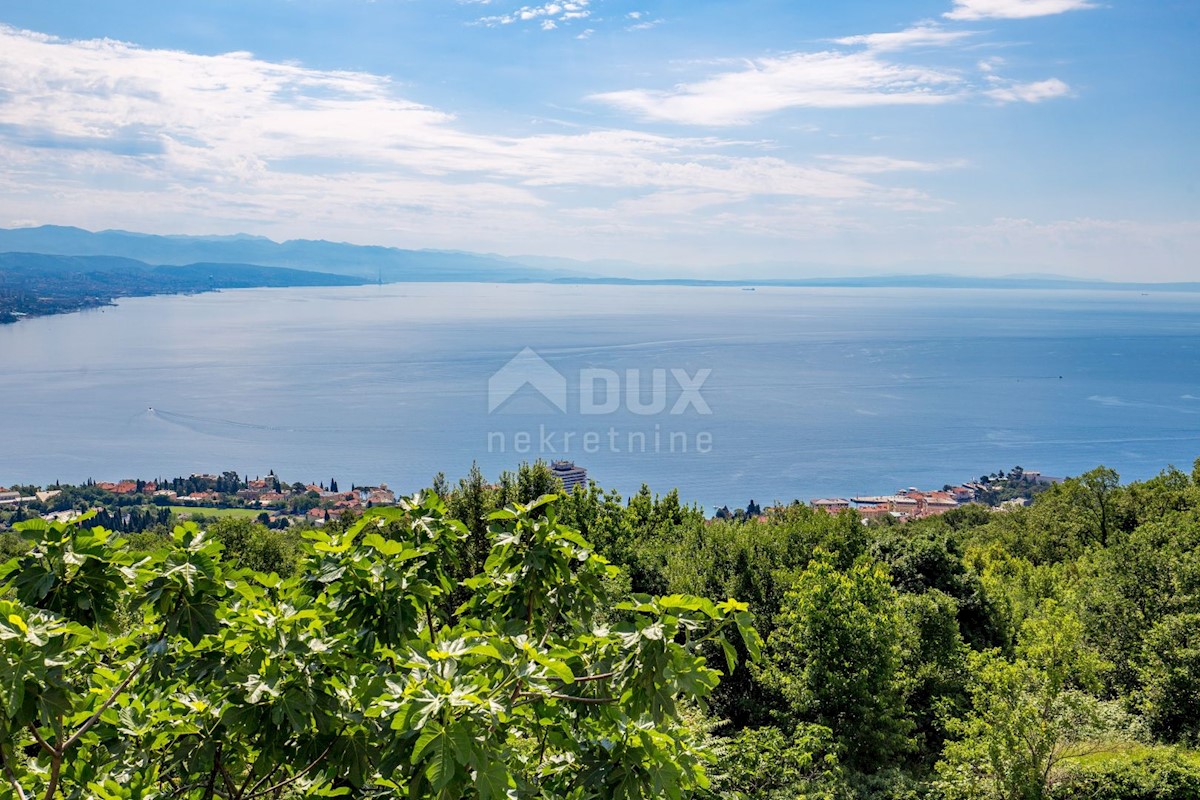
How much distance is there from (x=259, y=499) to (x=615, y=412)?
4558 cm

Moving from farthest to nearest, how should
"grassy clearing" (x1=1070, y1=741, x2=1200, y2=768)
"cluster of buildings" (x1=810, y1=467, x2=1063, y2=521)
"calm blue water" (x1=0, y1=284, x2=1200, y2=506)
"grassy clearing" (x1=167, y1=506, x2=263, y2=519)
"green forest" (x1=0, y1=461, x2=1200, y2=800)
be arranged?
"calm blue water" (x1=0, y1=284, x2=1200, y2=506)
"cluster of buildings" (x1=810, y1=467, x2=1063, y2=521)
"grassy clearing" (x1=167, y1=506, x2=263, y2=519)
"grassy clearing" (x1=1070, y1=741, x2=1200, y2=768)
"green forest" (x1=0, y1=461, x2=1200, y2=800)

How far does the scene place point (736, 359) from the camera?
130000 mm

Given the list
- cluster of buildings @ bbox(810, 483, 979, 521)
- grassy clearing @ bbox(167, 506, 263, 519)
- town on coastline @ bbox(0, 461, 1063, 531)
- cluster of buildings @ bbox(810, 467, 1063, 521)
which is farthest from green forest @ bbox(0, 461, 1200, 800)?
grassy clearing @ bbox(167, 506, 263, 519)

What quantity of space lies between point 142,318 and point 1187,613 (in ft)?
651

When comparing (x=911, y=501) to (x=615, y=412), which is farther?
(x=615, y=412)

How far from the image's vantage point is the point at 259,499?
6281cm

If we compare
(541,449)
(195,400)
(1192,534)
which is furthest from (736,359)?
(1192,534)

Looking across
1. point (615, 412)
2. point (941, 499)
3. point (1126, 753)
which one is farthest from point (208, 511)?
point (1126, 753)

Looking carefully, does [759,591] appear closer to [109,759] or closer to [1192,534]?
[1192,534]

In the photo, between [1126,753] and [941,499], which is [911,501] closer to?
[941,499]

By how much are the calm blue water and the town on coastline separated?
198 inches

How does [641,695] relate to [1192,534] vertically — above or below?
above

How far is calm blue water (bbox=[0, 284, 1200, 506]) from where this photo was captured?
74188mm

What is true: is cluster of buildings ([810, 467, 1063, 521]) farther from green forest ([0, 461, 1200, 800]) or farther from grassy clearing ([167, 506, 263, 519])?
green forest ([0, 461, 1200, 800])
